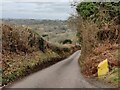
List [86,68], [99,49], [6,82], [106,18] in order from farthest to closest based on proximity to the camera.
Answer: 1. [106,18]
2. [99,49]
3. [86,68]
4. [6,82]

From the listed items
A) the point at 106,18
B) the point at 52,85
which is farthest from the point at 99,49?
the point at 52,85

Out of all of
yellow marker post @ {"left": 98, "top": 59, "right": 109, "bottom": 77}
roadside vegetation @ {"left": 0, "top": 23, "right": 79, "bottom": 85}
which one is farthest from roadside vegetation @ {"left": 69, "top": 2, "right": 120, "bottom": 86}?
roadside vegetation @ {"left": 0, "top": 23, "right": 79, "bottom": 85}

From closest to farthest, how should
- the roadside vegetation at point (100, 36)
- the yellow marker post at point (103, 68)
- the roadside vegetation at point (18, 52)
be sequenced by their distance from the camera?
the roadside vegetation at point (18, 52)
the yellow marker post at point (103, 68)
the roadside vegetation at point (100, 36)

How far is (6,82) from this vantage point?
58.6 ft

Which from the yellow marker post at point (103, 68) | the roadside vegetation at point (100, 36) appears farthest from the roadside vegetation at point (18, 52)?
the yellow marker post at point (103, 68)

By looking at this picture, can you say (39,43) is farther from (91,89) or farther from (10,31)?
(91,89)

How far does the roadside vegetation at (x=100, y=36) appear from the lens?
855 inches

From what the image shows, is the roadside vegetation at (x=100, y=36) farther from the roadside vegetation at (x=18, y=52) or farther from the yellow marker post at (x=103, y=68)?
the roadside vegetation at (x=18, y=52)

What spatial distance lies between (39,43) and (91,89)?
19.4 metres

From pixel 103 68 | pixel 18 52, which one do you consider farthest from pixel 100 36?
pixel 103 68

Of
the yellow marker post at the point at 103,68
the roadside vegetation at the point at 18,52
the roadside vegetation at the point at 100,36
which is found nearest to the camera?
the roadside vegetation at the point at 18,52

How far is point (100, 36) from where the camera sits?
1057 inches

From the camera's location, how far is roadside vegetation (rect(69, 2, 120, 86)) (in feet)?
71.2

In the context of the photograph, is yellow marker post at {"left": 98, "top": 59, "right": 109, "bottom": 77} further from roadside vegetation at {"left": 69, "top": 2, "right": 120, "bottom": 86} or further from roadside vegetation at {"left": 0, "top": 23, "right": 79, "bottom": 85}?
roadside vegetation at {"left": 0, "top": 23, "right": 79, "bottom": 85}
